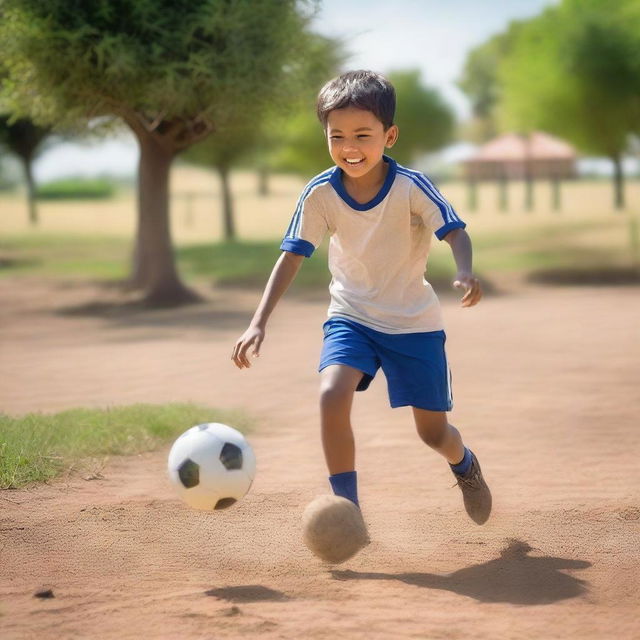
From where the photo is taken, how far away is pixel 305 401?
26.9 feet

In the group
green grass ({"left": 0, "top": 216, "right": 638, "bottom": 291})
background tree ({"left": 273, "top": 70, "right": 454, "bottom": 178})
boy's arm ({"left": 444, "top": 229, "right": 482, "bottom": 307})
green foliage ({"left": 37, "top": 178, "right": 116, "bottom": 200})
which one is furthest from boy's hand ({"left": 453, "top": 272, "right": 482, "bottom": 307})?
green foliage ({"left": 37, "top": 178, "right": 116, "bottom": 200})

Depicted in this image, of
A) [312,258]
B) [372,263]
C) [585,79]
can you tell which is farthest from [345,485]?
[585,79]

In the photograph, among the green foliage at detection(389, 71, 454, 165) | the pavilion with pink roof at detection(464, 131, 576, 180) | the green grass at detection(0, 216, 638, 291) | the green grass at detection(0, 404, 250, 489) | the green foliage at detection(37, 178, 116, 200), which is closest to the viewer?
the green grass at detection(0, 404, 250, 489)

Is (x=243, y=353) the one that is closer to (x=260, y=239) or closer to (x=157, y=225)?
(x=157, y=225)

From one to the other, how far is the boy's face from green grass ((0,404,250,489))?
99.5 inches

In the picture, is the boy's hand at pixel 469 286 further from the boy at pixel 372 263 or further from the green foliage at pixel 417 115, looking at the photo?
the green foliage at pixel 417 115

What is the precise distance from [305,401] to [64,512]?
132 inches

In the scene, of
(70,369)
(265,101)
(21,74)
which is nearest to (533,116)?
(265,101)

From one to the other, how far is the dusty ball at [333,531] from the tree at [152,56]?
1119cm

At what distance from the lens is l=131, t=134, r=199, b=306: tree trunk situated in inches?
669

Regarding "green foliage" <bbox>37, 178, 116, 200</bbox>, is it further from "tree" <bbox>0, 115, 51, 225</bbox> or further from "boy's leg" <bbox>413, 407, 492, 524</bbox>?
"boy's leg" <bbox>413, 407, 492, 524</bbox>

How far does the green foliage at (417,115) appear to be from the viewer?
115 feet

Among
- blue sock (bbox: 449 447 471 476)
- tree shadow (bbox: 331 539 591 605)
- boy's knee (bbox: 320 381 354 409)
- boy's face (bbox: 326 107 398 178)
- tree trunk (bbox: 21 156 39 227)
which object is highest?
→ tree trunk (bbox: 21 156 39 227)

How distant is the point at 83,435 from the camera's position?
253 inches
